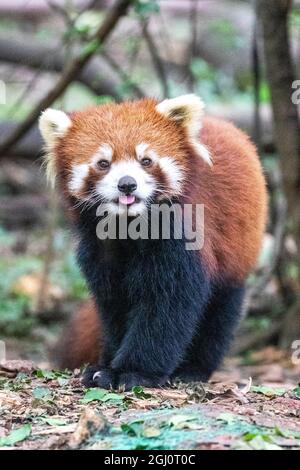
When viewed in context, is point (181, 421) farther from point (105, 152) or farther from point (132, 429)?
point (105, 152)

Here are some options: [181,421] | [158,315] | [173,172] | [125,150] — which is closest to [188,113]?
[173,172]

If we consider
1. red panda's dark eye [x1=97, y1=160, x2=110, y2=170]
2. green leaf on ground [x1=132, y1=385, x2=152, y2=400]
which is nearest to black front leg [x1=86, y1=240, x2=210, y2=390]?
green leaf on ground [x1=132, y1=385, x2=152, y2=400]

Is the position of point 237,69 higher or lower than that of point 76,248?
higher

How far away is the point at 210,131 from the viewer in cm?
629

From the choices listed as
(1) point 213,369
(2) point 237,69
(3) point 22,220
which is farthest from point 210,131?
(2) point 237,69

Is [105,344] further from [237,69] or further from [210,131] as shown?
[237,69]

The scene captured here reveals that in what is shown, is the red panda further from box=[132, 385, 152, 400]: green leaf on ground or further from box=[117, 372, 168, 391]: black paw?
box=[132, 385, 152, 400]: green leaf on ground

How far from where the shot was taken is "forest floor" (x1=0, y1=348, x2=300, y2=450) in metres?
4.06

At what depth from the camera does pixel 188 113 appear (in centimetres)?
552

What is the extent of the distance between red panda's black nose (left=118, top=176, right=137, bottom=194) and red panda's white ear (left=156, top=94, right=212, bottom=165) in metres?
0.68

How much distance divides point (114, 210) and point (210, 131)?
1446mm

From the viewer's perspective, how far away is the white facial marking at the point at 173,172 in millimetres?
5285

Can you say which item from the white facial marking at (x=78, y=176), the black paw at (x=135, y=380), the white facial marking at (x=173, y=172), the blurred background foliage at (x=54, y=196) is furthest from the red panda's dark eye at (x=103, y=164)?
the black paw at (x=135, y=380)
